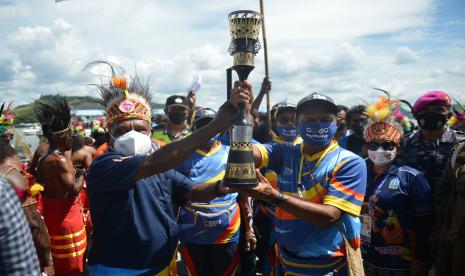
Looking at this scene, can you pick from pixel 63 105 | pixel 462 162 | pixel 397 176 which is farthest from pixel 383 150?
pixel 63 105

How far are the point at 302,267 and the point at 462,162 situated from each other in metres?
1.74

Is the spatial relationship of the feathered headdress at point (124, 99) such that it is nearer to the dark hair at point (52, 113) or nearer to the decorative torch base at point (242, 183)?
the decorative torch base at point (242, 183)

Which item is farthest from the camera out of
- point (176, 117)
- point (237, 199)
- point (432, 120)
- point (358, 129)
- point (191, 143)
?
point (358, 129)

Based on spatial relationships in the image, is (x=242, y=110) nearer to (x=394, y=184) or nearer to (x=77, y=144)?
(x=394, y=184)

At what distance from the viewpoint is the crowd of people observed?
2471mm

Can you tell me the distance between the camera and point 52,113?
4945 mm

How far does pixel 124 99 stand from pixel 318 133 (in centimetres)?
151

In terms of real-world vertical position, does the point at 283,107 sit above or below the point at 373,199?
above

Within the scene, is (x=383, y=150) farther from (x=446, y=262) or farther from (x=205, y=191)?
(x=205, y=191)

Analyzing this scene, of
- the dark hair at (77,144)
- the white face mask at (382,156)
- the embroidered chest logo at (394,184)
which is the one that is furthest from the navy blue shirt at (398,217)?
the dark hair at (77,144)

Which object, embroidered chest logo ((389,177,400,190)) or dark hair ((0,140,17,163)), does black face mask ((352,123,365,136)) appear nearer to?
embroidered chest logo ((389,177,400,190))

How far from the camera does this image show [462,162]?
129 inches

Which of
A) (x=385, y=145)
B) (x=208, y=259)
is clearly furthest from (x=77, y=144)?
(x=385, y=145)

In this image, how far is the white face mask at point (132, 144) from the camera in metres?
2.51
